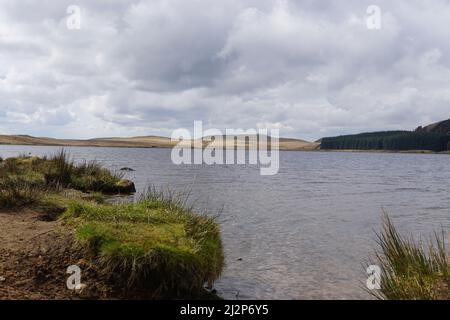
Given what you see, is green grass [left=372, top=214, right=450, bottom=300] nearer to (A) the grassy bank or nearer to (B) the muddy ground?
(A) the grassy bank

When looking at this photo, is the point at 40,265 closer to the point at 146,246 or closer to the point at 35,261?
the point at 35,261

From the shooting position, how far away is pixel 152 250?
7.57 metres

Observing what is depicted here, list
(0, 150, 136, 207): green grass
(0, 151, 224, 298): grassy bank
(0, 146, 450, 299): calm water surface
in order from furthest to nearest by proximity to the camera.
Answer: (0, 150, 136, 207): green grass
(0, 146, 450, 299): calm water surface
(0, 151, 224, 298): grassy bank

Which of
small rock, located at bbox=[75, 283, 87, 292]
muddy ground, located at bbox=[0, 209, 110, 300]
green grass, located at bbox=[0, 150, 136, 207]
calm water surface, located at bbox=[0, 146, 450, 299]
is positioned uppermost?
green grass, located at bbox=[0, 150, 136, 207]

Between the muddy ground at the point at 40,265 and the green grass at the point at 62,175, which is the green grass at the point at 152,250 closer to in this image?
the muddy ground at the point at 40,265

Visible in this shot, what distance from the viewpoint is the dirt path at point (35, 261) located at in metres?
6.85

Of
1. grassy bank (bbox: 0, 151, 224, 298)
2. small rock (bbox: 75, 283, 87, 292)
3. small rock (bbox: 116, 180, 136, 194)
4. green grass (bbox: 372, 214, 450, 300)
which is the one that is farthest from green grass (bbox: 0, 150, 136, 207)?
green grass (bbox: 372, 214, 450, 300)

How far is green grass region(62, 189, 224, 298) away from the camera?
739 cm

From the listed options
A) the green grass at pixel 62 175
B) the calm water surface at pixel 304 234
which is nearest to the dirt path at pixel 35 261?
the calm water surface at pixel 304 234

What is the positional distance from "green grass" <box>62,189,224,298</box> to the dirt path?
1.36ft

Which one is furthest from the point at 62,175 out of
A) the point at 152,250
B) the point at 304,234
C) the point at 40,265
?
the point at 152,250

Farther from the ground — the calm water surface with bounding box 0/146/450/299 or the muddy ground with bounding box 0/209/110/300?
the muddy ground with bounding box 0/209/110/300

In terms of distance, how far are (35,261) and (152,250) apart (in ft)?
6.99

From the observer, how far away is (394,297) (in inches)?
287
